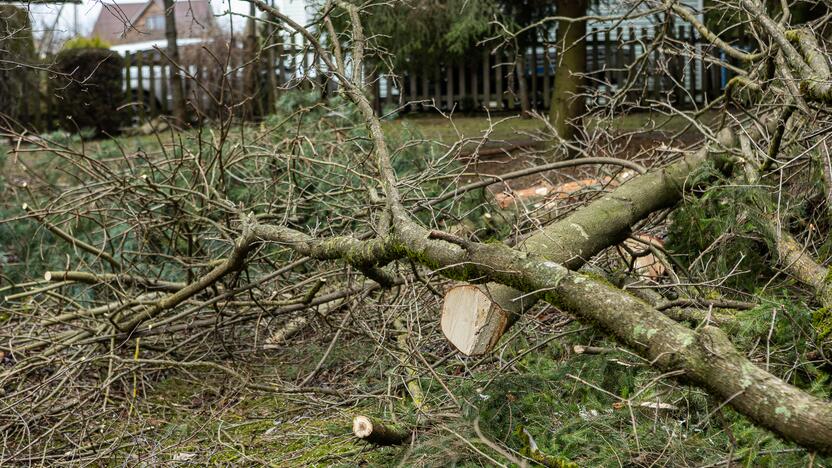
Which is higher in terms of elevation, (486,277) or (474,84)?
(474,84)

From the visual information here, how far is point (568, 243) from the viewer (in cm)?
395

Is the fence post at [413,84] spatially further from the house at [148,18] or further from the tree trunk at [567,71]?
the tree trunk at [567,71]

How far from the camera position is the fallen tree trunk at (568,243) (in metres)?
3.44

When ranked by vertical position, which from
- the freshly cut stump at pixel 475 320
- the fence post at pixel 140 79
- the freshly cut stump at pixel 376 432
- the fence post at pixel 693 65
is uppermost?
the fence post at pixel 140 79

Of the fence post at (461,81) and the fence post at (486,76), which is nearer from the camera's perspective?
the fence post at (486,76)

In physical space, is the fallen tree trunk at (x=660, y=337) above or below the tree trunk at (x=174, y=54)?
below

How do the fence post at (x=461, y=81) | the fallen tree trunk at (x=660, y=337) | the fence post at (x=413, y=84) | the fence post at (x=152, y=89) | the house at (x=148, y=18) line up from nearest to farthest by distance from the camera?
the fallen tree trunk at (x=660, y=337) < the house at (x=148, y=18) < the fence post at (x=413, y=84) < the fence post at (x=461, y=81) < the fence post at (x=152, y=89)

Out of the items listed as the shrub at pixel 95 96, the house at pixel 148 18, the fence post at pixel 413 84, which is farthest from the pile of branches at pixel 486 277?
the shrub at pixel 95 96

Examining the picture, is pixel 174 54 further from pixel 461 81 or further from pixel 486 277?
pixel 486 277

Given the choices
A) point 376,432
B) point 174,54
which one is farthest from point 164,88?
point 376,432

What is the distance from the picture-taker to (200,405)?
15.9ft

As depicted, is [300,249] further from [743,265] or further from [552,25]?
[552,25]

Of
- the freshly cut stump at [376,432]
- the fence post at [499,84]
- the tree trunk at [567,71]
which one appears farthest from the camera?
the fence post at [499,84]

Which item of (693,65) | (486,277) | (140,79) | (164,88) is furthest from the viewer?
(140,79)
